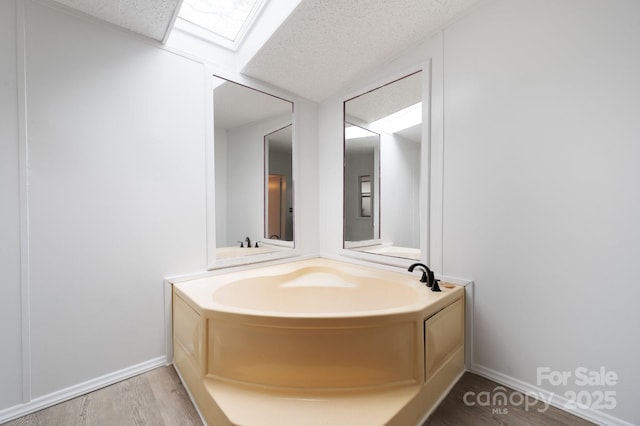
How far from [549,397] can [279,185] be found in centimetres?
247

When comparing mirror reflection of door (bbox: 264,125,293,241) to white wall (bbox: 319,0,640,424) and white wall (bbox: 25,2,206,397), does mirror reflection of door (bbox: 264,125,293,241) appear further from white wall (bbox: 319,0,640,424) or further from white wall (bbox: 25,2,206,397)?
white wall (bbox: 319,0,640,424)

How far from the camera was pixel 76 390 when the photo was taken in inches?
58.7

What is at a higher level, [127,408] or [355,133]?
[355,133]

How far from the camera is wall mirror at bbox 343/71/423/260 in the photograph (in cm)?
206

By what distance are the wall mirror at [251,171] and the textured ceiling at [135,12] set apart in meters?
0.52

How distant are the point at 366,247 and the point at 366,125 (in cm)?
119

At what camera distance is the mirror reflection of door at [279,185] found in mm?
2553

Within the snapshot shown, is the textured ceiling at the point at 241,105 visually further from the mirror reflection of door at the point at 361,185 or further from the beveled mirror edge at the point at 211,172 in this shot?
the mirror reflection of door at the point at 361,185

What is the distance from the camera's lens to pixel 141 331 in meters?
1.73

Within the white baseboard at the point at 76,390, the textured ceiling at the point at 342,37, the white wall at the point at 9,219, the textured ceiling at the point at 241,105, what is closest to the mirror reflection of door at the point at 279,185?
the textured ceiling at the point at 241,105

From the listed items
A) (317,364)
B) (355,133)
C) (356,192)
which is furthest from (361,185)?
(317,364)

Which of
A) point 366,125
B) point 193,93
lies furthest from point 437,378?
point 193,93

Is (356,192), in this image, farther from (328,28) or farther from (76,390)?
(76,390)

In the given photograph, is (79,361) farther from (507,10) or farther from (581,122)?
(507,10)
